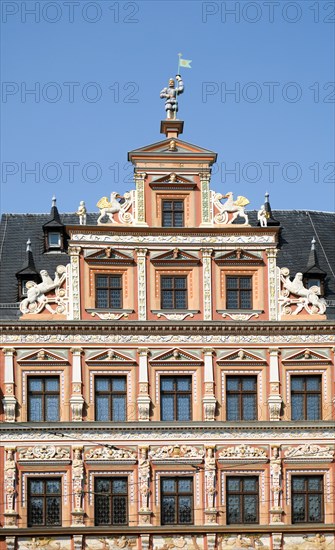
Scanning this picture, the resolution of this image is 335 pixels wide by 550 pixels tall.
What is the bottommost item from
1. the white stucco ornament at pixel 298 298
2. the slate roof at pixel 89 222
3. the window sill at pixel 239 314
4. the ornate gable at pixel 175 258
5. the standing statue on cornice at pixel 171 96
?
the window sill at pixel 239 314

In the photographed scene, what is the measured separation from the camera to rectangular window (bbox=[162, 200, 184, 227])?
46406 millimetres

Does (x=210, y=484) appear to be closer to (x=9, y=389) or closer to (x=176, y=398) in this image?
(x=176, y=398)

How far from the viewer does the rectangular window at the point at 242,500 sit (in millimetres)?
44375

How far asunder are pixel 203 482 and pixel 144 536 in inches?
101

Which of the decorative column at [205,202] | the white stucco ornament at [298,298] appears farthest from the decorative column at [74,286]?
the white stucco ornament at [298,298]

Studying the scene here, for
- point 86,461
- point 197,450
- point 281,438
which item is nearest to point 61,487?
point 86,461

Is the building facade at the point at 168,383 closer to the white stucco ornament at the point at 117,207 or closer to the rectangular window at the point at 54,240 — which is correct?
the white stucco ornament at the point at 117,207

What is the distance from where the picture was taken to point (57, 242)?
49.0 metres

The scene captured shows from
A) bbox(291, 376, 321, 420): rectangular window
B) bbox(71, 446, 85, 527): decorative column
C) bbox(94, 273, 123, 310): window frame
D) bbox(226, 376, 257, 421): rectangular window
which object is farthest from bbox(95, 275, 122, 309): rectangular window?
bbox(291, 376, 321, 420): rectangular window

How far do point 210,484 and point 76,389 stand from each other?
5310 millimetres

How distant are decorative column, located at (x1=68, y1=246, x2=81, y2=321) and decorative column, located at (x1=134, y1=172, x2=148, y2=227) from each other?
2.31m

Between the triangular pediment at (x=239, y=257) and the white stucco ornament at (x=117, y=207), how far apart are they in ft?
10.9

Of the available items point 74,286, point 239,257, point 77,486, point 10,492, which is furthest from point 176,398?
point 10,492

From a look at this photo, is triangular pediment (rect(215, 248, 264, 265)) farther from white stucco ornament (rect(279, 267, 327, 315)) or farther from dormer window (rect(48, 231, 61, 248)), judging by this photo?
dormer window (rect(48, 231, 61, 248))
